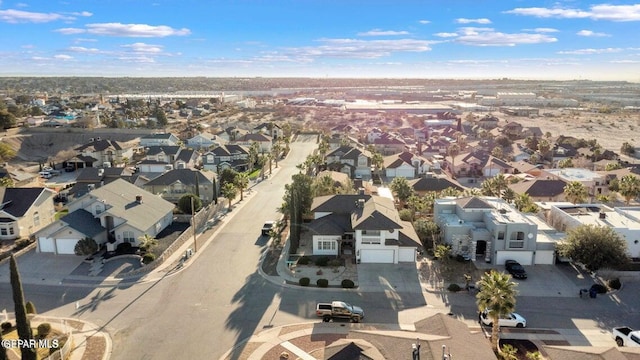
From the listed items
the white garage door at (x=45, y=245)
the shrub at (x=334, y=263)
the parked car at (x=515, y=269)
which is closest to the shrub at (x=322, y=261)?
the shrub at (x=334, y=263)

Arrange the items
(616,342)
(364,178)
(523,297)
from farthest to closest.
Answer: (364,178) < (523,297) < (616,342)

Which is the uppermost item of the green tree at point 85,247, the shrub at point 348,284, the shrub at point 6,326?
the green tree at point 85,247

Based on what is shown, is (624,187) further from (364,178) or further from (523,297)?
(364,178)

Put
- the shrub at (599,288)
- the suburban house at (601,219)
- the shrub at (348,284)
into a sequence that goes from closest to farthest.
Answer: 1. the shrub at (599,288)
2. the shrub at (348,284)
3. the suburban house at (601,219)

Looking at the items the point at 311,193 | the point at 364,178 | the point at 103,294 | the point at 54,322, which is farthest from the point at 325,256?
the point at 364,178

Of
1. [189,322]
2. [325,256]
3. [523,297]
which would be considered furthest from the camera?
[325,256]

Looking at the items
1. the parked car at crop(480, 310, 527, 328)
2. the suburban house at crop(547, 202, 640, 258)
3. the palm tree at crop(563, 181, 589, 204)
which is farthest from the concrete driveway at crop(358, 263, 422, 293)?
the palm tree at crop(563, 181, 589, 204)

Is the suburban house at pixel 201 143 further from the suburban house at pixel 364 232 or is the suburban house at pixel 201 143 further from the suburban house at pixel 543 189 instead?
the suburban house at pixel 543 189

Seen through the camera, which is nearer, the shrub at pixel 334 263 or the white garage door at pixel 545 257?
the shrub at pixel 334 263

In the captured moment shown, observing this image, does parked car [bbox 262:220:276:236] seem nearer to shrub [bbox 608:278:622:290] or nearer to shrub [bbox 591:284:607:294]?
shrub [bbox 591:284:607:294]
